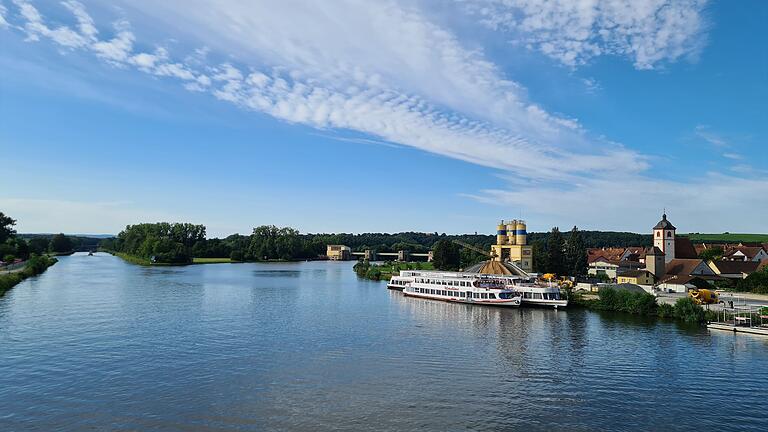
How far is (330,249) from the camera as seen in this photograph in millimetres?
180875

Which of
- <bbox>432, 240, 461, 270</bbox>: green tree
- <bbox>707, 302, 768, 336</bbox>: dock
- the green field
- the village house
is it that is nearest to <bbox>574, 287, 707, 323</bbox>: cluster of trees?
<bbox>707, 302, 768, 336</bbox>: dock

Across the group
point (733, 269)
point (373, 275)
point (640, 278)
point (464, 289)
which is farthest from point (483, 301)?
point (373, 275)

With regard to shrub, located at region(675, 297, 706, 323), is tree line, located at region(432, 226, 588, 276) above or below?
above

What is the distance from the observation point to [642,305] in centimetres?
4394

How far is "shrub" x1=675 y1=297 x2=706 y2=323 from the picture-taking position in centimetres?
3953

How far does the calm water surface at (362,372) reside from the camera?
19.0 m

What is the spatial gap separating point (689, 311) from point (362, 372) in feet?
95.0

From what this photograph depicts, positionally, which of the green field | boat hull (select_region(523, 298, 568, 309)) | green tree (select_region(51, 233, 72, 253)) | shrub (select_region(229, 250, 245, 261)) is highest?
the green field

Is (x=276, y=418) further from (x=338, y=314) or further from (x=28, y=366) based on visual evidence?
(x=338, y=314)

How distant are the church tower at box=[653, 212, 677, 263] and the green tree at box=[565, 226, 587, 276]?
393 inches

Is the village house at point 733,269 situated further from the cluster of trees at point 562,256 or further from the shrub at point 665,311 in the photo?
the shrub at point 665,311

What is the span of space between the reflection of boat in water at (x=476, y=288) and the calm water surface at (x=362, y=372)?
6866 mm

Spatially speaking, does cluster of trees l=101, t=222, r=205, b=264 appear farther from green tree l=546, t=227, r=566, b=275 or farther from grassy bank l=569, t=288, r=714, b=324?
grassy bank l=569, t=288, r=714, b=324

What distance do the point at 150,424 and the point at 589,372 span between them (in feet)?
63.9
